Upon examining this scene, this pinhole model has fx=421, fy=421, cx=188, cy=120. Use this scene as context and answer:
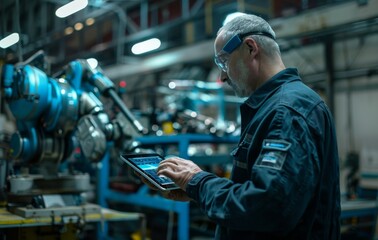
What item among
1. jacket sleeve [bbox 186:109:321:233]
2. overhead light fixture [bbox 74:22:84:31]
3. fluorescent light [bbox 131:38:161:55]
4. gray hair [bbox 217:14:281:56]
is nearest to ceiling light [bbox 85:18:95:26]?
overhead light fixture [bbox 74:22:84:31]

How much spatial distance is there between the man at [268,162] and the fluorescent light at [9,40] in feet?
6.34

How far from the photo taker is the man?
128 cm

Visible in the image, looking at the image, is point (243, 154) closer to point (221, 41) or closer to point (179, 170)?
point (179, 170)

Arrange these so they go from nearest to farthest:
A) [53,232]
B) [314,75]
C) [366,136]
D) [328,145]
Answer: [328,145] < [53,232] < [366,136] < [314,75]

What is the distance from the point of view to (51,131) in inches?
111

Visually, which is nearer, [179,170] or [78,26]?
[179,170]

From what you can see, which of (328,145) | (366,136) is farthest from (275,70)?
(366,136)

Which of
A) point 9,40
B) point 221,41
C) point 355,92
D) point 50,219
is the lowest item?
point 50,219

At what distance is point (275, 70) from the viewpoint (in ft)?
5.16

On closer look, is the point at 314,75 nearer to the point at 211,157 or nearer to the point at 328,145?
the point at 211,157

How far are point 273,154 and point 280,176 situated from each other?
0.24 feet

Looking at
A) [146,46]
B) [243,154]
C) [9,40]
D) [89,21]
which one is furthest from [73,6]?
[243,154]

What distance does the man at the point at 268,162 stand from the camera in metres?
1.28

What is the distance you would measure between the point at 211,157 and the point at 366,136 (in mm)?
3542
